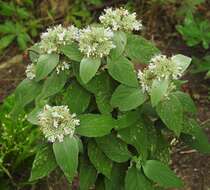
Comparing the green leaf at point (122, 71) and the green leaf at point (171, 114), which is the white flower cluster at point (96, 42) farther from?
the green leaf at point (171, 114)

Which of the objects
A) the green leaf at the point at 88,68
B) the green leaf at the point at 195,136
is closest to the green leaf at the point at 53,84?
the green leaf at the point at 88,68

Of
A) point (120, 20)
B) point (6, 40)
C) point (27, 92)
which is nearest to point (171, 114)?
point (120, 20)

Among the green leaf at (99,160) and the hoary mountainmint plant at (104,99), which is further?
the green leaf at (99,160)

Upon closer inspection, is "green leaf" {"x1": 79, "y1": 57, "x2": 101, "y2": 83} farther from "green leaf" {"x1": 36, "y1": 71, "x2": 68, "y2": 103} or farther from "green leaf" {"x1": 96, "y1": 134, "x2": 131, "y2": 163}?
"green leaf" {"x1": 96, "y1": 134, "x2": 131, "y2": 163}

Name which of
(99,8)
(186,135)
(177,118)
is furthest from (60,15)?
(177,118)

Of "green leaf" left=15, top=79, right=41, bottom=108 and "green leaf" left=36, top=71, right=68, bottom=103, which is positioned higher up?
"green leaf" left=36, top=71, right=68, bottom=103

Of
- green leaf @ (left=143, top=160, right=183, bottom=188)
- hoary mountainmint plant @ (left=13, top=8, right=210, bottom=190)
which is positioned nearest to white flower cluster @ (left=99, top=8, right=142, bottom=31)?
hoary mountainmint plant @ (left=13, top=8, right=210, bottom=190)
